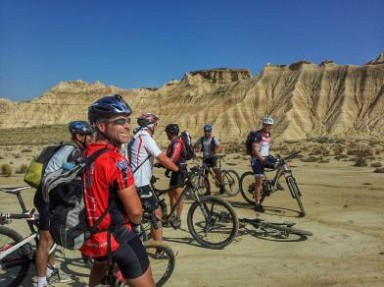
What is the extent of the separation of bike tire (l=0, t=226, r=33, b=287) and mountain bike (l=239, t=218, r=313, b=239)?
350cm

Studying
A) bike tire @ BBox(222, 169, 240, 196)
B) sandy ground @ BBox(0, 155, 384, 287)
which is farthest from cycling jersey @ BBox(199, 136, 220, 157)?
sandy ground @ BBox(0, 155, 384, 287)

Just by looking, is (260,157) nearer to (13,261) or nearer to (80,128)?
(80,128)

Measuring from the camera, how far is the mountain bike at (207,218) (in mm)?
7031

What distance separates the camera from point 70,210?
3232 millimetres

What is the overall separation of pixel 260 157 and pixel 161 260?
5.18 metres

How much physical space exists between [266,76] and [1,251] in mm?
74491

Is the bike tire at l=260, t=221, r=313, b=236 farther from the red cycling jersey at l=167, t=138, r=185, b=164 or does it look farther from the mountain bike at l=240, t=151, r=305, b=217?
the mountain bike at l=240, t=151, r=305, b=217

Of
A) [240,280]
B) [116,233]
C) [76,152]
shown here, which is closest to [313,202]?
[240,280]

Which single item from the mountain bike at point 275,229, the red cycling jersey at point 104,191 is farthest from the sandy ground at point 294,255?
the red cycling jersey at point 104,191

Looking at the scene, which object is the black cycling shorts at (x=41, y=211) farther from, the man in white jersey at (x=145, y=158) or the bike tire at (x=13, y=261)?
the man in white jersey at (x=145, y=158)

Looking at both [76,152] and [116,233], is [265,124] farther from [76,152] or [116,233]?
[116,233]

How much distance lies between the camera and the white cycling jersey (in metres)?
6.22

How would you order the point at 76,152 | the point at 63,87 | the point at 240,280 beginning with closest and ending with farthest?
the point at 76,152 < the point at 240,280 < the point at 63,87

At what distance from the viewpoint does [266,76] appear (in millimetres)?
77500
